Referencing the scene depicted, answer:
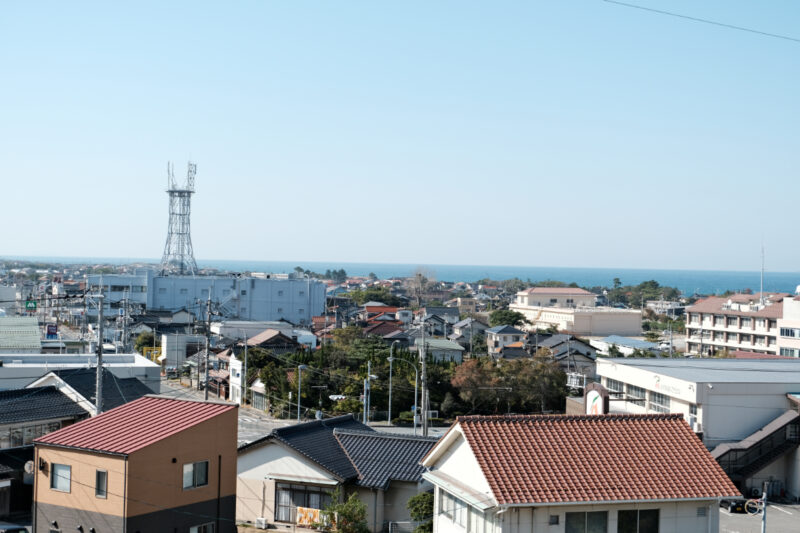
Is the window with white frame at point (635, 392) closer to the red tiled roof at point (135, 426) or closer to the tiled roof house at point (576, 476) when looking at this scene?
the tiled roof house at point (576, 476)

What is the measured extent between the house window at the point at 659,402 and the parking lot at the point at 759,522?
16.3 ft

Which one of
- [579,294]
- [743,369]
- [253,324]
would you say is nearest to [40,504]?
[743,369]

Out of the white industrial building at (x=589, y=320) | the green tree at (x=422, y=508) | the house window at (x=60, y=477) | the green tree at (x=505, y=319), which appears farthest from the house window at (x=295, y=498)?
the white industrial building at (x=589, y=320)

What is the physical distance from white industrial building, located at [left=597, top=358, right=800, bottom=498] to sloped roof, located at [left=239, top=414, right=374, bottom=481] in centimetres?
1014

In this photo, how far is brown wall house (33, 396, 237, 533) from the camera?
12.1 metres

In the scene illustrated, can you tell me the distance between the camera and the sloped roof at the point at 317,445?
615 inches

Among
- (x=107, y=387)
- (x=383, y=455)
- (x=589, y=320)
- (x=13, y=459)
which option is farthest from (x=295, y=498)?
(x=589, y=320)

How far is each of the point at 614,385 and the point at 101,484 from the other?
64.4 feet

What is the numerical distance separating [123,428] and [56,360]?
18.0 meters

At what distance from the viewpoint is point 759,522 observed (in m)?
17.4

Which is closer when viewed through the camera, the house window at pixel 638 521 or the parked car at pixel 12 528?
the house window at pixel 638 521

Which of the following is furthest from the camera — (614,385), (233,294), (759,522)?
(233,294)

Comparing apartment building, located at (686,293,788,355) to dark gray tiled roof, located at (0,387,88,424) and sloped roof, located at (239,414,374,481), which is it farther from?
dark gray tiled roof, located at (0,387,88,424)

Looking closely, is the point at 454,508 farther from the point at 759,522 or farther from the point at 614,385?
the point at 614,385
